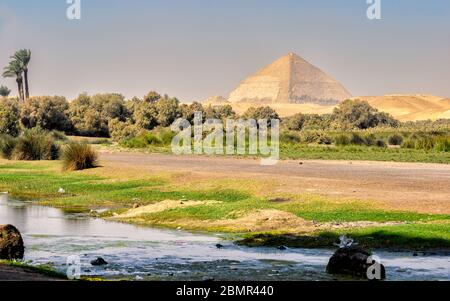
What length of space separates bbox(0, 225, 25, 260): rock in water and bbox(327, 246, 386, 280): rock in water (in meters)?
6.85

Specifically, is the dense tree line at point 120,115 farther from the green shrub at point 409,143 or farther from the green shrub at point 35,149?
the green shrub at point 409,143

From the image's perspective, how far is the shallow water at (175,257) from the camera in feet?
57.1

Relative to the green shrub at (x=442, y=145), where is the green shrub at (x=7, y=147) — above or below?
above

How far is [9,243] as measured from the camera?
61.4 feet

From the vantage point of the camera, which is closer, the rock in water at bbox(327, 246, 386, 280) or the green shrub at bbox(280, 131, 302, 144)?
the rock in water at bbox(327, 246, 386, 280)

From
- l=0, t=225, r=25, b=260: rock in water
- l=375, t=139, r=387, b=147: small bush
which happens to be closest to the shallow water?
l=0, t=225, r=25, b=260: rock in water

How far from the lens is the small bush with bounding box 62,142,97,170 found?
47.2m

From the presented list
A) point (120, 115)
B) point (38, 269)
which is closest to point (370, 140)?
point (120, 115)

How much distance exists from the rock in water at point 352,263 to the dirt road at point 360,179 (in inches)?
407

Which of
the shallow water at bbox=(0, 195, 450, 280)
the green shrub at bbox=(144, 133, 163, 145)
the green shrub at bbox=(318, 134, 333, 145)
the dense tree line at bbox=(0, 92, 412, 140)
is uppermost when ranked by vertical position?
the dense tree line at bbox=(0, 92, 412, 140)

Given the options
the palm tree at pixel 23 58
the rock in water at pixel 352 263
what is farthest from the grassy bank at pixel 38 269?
the palm tree at pixel 23 58

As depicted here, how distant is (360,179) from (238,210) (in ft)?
37.0

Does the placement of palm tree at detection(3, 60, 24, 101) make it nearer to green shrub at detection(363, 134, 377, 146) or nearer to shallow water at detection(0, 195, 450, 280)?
green shrub at detection(363, 134, 377, 146)
